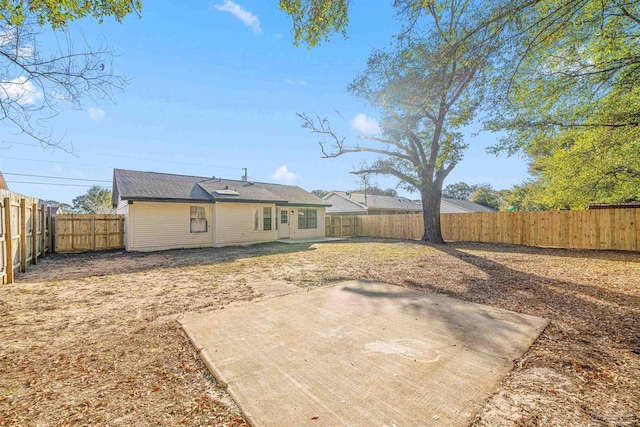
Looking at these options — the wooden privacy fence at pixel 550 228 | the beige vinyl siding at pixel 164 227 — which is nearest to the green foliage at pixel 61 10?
the beige vinyl siding at pixel 164 227

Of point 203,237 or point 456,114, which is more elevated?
point 456,114

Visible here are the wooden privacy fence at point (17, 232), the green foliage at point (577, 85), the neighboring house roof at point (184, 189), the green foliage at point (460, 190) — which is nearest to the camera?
the green foliage at point (577, 85)

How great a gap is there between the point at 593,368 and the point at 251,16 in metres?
8.73

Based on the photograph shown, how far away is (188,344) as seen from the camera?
9.64 feet

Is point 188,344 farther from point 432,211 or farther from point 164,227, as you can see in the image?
point 432,211

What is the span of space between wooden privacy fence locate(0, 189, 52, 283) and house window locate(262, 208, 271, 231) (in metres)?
8.70

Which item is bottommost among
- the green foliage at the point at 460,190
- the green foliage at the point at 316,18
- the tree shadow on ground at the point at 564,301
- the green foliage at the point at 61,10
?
the tree shadow on ground at the point at 564,301

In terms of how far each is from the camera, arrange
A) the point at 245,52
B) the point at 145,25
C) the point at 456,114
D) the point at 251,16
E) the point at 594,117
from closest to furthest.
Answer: the point at 145,25
the point at 251,16
the point at 594,117
the point at 245,52
the point at 456,114

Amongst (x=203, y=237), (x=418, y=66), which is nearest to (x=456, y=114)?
(x=418, y=66)

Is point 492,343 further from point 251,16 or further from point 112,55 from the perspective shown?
point 251,16

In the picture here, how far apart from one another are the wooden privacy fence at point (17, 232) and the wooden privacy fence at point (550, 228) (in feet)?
55.0

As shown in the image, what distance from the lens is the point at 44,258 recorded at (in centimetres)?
951

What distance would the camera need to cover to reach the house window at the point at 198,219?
13.0 m

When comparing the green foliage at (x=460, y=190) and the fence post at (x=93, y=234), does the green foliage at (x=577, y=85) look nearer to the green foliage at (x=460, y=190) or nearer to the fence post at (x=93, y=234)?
the fence post at (x=93, y=234)
